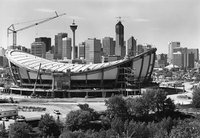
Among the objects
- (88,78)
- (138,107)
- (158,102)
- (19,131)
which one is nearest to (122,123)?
(138,107)

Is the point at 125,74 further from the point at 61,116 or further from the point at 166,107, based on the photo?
the point at 61,116

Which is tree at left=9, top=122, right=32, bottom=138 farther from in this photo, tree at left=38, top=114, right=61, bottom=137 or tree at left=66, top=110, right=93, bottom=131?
tree at left=66, top=110, right=93, bottom=131

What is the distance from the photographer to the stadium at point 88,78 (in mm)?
95938

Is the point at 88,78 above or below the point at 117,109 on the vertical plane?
above

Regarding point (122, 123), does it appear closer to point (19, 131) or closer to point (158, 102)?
point (19, 131)

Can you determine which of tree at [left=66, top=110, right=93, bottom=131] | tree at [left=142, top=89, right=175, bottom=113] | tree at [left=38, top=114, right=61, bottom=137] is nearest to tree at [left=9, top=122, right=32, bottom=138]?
tree at [left=38, top=114, right=61, bottom=137]

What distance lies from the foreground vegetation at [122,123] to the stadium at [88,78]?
3093 centimetres

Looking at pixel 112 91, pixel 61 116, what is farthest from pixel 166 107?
pixel 112 91

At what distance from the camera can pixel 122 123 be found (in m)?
49.2

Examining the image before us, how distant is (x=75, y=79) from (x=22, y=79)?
59.9 feet

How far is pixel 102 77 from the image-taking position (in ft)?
320

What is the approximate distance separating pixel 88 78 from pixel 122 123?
49135 mm

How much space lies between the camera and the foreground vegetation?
1595 inches

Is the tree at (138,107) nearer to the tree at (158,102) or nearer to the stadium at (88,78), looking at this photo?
the tree at (158,102)
